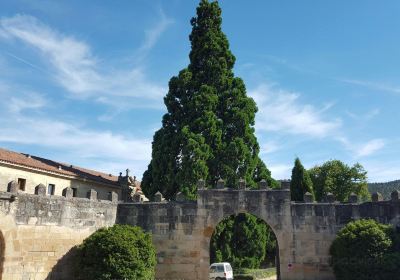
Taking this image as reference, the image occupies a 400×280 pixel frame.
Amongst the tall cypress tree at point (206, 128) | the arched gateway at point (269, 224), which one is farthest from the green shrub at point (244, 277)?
the tall cypress tree at point (206, 128)

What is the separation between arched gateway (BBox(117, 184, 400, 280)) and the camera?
70.1ft

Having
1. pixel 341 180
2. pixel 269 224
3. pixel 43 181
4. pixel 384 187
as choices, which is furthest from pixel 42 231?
pixel 384 187

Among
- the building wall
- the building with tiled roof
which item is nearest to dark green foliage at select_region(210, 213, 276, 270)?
the building with tiled roof

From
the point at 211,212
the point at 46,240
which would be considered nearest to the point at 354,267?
the point at 211,212

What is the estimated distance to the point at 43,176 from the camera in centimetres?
3077

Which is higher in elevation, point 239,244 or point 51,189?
point 51,189

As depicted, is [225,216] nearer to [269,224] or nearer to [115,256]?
[269,224]

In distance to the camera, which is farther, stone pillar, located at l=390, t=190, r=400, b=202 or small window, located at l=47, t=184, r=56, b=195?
small window, located at l=47, t=184, r=56, b=195

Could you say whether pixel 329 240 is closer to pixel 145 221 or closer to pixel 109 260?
pixel 145 221

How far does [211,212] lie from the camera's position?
2184cm

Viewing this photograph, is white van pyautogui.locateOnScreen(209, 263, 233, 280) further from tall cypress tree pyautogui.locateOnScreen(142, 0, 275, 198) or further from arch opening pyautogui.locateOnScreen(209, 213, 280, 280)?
tall cypress tree pyautogui.locateOnScreen(142, 0, 275, 198)

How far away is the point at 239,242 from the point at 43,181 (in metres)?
15.3

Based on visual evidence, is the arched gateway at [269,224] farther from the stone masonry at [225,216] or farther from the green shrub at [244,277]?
the green shrub at [244,277]

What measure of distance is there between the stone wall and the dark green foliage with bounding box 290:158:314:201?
69.0 feet
